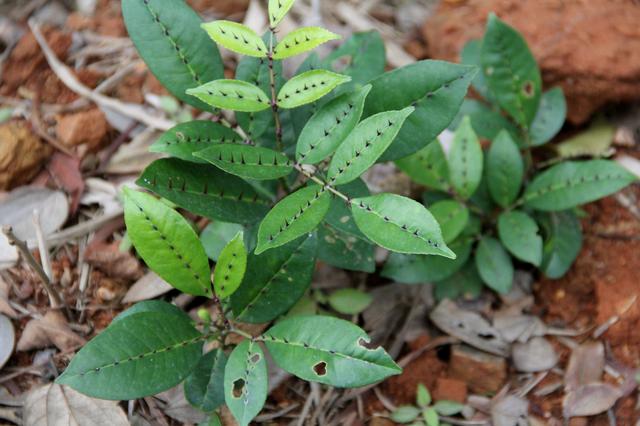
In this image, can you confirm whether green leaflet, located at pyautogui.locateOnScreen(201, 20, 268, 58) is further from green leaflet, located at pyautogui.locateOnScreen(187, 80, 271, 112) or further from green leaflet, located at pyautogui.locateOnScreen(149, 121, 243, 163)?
green leaflet, located at pyautogui.locateOnScreen(149, 121, 243, 163)

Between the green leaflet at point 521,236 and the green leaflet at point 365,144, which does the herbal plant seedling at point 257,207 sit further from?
the green leaflet at point 521,236

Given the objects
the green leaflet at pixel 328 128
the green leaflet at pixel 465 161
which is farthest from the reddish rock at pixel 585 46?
the green leaflet at pixel 328 128

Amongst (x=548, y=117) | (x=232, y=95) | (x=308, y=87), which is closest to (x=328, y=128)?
(x=308, y=87)

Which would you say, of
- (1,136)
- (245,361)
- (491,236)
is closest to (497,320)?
(491,236)

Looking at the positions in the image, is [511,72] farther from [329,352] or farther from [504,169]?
[329,352]

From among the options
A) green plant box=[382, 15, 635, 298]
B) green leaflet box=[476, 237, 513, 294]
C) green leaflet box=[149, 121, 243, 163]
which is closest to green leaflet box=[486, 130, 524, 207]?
green plant box=[382, 15, 635, 298]
